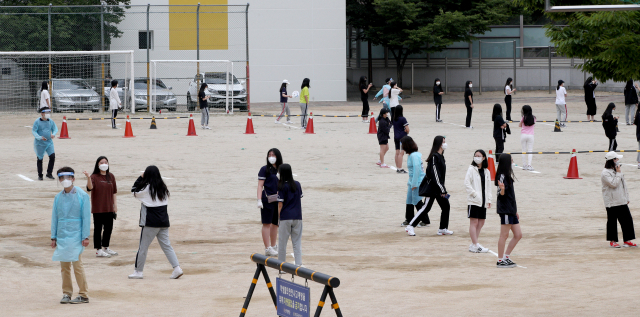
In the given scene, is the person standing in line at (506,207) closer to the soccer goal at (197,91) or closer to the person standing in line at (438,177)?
the person standing in line at (438,177)

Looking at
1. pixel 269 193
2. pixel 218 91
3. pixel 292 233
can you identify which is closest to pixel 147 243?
pixel 269 193

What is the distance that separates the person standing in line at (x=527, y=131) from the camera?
17.2m

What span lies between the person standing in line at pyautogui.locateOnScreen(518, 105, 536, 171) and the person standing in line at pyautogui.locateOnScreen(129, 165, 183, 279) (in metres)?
10.4

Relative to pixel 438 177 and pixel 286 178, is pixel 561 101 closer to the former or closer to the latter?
pixel 438 177

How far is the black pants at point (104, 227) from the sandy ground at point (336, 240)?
253mm

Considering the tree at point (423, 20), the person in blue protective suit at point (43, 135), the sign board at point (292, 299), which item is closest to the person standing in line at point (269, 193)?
the sign board at point (292, 299)

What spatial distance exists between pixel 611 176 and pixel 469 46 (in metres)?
37.9

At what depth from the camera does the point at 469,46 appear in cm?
4750

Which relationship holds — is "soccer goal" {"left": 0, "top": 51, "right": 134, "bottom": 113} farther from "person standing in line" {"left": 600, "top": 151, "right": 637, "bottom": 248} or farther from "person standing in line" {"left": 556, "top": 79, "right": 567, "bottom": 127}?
"person standing in line" {"left": 600, "top": 151, "right": 637, "bottom": 248}

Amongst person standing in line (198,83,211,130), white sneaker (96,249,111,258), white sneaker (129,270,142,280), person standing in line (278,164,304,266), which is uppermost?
person standing in line (198,83,211,130)

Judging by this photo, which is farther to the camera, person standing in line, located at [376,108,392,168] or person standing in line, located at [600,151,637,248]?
person standing in line, located at [376,108,392,168]

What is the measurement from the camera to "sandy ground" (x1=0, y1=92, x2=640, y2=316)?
8219 mm

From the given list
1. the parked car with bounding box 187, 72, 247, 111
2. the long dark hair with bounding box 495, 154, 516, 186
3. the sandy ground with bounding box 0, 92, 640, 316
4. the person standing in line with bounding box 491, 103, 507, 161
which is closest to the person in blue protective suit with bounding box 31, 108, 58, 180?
the sandy ground with bounding box 0, 92, 640, 316

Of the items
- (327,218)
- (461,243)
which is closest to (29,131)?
(327,218)
